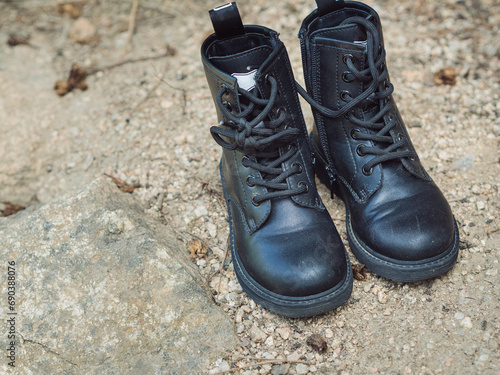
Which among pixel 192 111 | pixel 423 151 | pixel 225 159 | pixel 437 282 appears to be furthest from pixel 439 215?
pixel 192 111

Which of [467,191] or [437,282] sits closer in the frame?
[437,282]

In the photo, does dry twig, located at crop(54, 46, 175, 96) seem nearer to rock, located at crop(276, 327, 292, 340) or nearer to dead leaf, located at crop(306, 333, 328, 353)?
rock, located at crop(276, 327, 292, 340)

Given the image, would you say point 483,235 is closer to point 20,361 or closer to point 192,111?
point 192,111

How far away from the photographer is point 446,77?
3.18 metres

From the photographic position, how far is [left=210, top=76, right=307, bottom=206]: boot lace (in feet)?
6.52

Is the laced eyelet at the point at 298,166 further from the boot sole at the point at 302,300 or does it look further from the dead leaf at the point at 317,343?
the dead leaf at the point at 317,343

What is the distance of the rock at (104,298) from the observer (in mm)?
1935

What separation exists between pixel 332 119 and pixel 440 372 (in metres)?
1.23

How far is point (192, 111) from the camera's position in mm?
3229

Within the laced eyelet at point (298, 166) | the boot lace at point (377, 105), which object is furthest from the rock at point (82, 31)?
the laced eyelet at point (298, 166)

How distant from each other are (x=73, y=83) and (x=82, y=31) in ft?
2.60

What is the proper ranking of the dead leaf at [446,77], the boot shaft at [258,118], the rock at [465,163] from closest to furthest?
the boot shaft at [258,118]
the rock at [465,163]
the dead leaf at [446,77]

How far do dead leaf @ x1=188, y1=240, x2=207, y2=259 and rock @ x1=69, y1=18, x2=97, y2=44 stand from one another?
2.61 m

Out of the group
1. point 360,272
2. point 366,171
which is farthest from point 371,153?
point 360,272
